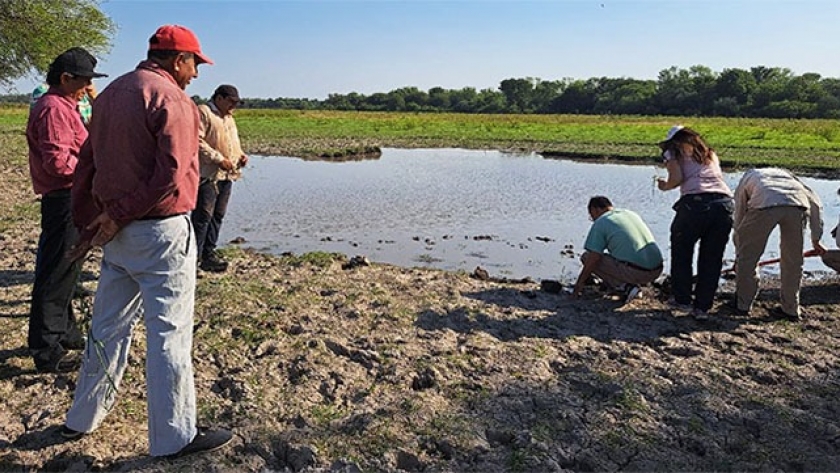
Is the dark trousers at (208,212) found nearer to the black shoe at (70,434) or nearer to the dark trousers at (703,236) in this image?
the black shoe at (70,434)

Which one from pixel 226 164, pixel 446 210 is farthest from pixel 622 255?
pixel 446 210

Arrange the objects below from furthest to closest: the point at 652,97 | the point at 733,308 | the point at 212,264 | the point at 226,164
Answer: the point at 652,97 < the point at 212,264 < the point at 226,164 < the point at 733,308

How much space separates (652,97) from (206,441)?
326 ft

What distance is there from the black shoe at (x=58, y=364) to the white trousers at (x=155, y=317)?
1035 mm

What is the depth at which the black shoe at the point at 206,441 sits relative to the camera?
332 centimetres

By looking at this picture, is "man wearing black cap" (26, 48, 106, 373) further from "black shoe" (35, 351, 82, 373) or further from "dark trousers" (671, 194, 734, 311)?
"dark trousers" (671, 194, 734, 311)

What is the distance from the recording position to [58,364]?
14.3 feet

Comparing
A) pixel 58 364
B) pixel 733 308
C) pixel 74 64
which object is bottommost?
pixel 733 308

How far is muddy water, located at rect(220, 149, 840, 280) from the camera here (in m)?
9.87

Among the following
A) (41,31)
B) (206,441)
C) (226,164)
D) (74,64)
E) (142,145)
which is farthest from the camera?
(41,31)

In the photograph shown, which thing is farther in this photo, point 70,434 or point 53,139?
point 53,139

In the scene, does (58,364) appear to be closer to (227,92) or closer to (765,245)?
(227,92)

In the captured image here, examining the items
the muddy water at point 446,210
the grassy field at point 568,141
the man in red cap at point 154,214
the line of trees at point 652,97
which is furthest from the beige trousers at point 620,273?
the line of trees at point 652,97

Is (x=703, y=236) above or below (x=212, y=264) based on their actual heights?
above
